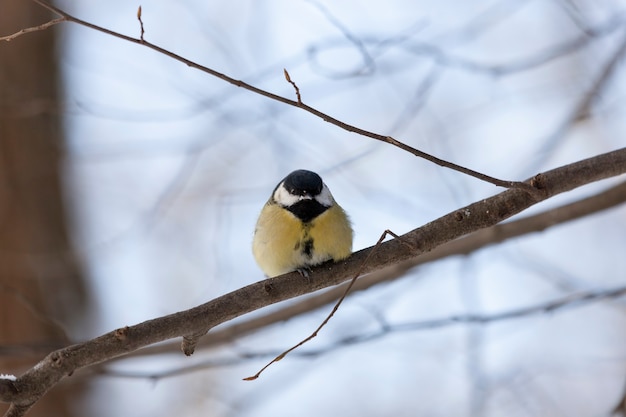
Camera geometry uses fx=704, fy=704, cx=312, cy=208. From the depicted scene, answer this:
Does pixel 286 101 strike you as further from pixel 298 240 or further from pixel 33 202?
pixel 33 202

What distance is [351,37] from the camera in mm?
3873

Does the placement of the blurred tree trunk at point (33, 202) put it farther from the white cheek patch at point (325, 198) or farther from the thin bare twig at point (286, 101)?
the thin bare twig at point (286, 101)

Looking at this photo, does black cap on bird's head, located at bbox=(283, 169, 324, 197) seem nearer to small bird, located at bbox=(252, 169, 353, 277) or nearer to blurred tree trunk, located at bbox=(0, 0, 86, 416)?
small bird, located at bbox=(252, 169, 353, 277)

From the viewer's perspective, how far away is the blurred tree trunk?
4.97 metres

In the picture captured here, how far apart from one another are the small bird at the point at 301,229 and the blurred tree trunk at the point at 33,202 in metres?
2.34

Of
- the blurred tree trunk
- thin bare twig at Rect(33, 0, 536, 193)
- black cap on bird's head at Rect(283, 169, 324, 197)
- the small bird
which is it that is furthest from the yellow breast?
the blurred tree trunk

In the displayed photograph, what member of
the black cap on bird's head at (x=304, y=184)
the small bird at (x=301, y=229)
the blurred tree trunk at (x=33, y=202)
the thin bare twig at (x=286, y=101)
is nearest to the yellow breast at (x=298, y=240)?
the small bird at (x=301, y=229)

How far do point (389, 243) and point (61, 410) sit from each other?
324 centimetres

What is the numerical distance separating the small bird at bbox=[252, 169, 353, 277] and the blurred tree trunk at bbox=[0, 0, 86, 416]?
2344mm

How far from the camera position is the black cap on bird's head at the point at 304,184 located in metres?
3.30

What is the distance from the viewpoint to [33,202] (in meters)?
5.27

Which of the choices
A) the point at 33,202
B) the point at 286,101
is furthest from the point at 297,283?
the point at 33,202

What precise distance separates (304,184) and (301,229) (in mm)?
232

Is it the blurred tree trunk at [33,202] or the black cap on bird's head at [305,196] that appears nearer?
the black cap on bird's head at [305,196]
